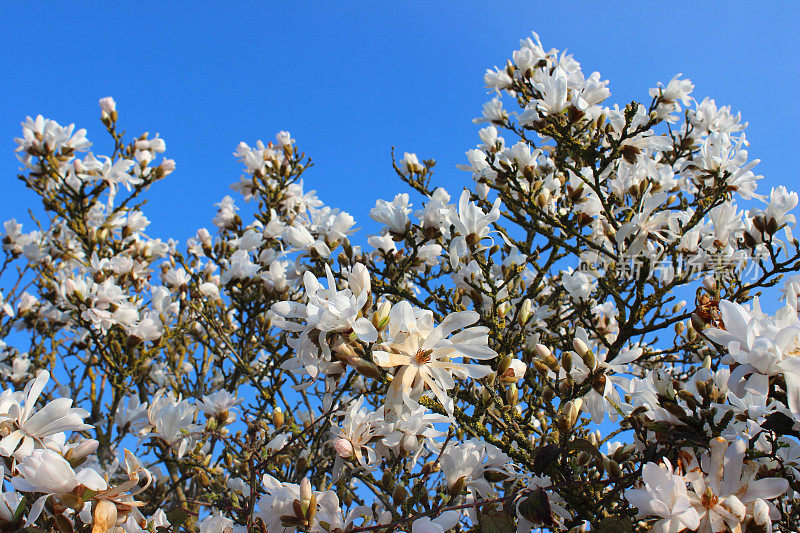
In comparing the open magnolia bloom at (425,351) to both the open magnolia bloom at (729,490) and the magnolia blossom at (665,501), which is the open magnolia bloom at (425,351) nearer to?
the magnolia blossom at (665,501)

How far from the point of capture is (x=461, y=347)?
56.0 inches

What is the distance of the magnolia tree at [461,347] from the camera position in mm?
1405

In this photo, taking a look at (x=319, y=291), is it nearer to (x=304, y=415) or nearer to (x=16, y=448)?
(x=16, y=448)

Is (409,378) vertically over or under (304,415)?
under

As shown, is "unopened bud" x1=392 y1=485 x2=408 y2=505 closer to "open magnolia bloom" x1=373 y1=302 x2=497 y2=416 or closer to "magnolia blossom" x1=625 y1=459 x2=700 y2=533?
"open magnolia bloom" x1=373 y1=302 x2=497 y2=416

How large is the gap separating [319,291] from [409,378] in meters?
0.43

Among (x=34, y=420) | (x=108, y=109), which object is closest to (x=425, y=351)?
(x=34, y=420)

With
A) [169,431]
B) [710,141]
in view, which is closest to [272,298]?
[169,431]

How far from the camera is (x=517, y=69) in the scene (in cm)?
400

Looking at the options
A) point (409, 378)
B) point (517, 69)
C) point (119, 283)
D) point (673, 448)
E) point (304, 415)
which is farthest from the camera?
point (119, 283)

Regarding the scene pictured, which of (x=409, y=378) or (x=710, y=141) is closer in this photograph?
(x=409, y=378)

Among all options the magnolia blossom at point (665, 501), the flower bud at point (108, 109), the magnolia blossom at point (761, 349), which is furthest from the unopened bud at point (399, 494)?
the flower bud at point (108, 109)

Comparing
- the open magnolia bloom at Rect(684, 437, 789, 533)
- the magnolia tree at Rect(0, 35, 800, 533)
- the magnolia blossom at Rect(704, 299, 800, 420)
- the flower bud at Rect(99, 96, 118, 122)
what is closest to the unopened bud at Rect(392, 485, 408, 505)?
the magnolia tree at Rect(0, 35, 800, 533)

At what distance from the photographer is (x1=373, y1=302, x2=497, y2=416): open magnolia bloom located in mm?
1367
